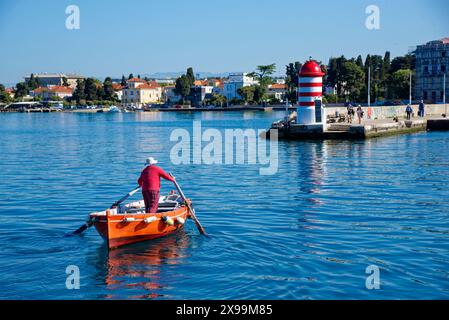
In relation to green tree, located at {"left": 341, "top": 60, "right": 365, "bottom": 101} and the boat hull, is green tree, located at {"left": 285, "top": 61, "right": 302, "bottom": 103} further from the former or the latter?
the boat hull

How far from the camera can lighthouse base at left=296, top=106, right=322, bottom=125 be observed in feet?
160

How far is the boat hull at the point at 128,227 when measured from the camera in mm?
15766

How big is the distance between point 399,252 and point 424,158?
22.9m

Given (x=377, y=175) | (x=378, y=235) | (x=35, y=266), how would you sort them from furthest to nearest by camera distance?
(x=377, y=175) → (x=378, y=235) → (x=35, y=266)

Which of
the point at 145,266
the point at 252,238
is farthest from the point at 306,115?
the point at 145,266

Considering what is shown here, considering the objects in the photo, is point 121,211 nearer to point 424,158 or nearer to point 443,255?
point 443,255

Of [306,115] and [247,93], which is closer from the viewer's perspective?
[306,115]

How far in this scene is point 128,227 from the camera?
16.0 meters

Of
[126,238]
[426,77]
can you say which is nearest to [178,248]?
[126,238]

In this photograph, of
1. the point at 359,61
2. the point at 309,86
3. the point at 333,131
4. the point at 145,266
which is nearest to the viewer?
the point at 145,266

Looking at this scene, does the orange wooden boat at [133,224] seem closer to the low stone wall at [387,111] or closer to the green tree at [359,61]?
the low stone wall at [387,111]

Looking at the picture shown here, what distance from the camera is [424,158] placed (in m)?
37.0

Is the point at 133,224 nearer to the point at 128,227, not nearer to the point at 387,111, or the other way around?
the point at 128,227

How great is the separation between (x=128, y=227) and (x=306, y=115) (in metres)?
34.7
